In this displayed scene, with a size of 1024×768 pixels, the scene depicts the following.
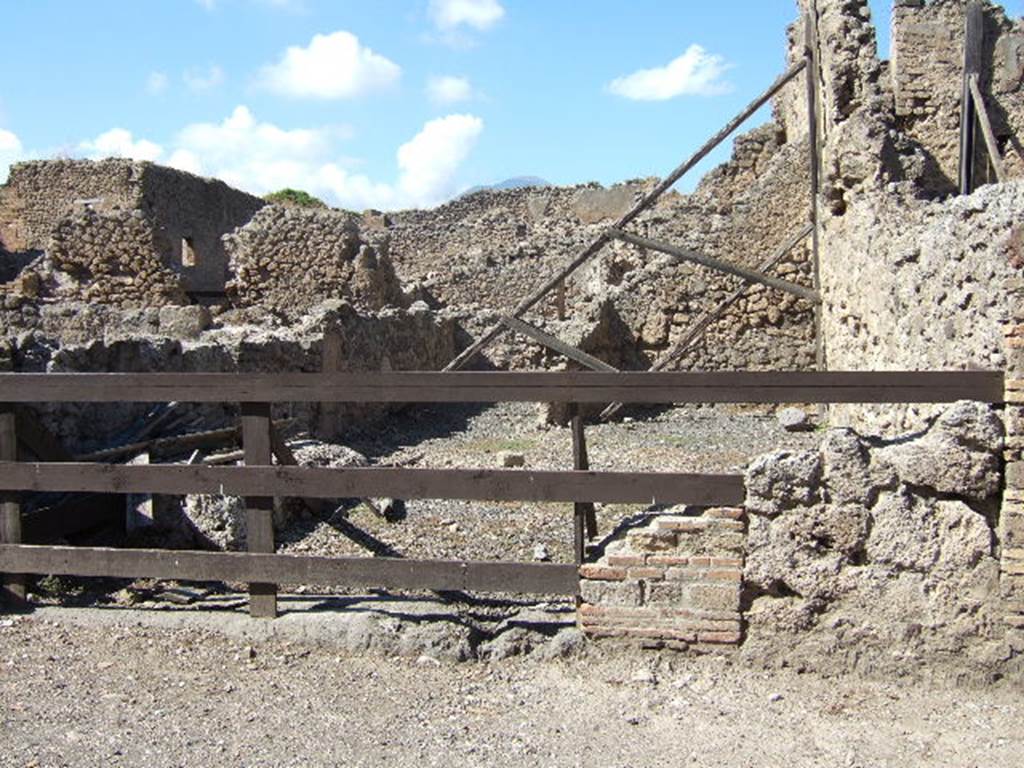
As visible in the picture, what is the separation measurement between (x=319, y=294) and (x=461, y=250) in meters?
16.4

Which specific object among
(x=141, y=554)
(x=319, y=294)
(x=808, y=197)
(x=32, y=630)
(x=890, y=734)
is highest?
(x=808, y=197)

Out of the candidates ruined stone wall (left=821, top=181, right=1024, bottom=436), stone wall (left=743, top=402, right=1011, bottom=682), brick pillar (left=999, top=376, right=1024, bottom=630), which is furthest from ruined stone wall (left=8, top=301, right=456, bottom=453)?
brick pillar (left=999, top=376, right=1024, bottom=630)

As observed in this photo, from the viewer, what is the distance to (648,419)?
15.4 m

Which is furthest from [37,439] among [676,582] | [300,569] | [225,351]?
[225,351]

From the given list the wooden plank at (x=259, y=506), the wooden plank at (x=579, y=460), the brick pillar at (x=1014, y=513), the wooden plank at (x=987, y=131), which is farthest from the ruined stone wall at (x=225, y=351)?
the wooden plank at (x=987, y=131)

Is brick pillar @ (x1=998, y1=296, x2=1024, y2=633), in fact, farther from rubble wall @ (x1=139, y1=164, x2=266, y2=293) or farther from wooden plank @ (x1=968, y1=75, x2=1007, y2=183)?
rubble wall @ (x1=139, y1=164, x2=266, y2=293)

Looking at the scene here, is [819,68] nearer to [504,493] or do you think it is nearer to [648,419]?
[648,419]

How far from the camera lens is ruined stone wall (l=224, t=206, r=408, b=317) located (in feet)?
56.0

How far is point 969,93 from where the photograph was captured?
1278 centimetres

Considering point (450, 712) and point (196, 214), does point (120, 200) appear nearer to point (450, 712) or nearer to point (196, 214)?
point (196, 214)

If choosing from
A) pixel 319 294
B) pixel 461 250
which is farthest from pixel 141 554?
pixel 461 250

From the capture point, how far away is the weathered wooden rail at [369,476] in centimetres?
485

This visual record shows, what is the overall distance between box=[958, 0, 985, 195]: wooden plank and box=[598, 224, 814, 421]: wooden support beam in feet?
7.86

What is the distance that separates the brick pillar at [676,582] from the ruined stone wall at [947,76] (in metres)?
10.5
